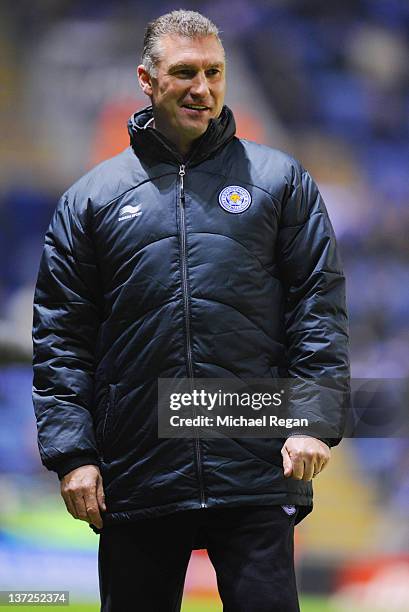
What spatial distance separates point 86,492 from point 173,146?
27.3 inches

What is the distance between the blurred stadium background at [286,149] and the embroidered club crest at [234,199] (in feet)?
4.80

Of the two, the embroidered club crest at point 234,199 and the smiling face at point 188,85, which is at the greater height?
the smiling face at point 188,85

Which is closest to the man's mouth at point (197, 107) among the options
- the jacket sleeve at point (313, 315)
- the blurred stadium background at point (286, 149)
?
the jacket sleeve at point (313, 315)

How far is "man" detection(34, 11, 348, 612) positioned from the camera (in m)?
2.11

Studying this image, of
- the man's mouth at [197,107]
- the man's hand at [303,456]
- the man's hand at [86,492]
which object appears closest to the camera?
the man's hand at [303,456]

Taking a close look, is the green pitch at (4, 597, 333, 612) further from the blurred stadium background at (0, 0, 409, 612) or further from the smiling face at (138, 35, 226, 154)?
the smiling face at (138, 35, 226, 154)

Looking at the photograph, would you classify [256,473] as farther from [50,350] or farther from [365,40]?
[365,40]

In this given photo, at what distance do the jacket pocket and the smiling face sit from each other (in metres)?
0.50

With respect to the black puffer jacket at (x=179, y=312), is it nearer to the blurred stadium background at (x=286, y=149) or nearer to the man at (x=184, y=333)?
the man at (x=184, y=333)

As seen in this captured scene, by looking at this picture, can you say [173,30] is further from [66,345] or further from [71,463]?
[71,463]

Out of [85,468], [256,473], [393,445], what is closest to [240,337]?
[256,473]

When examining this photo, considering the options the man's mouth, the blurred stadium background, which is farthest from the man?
the blurred stadium background

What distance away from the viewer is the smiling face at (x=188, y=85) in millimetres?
2273

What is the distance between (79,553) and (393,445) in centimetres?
104
